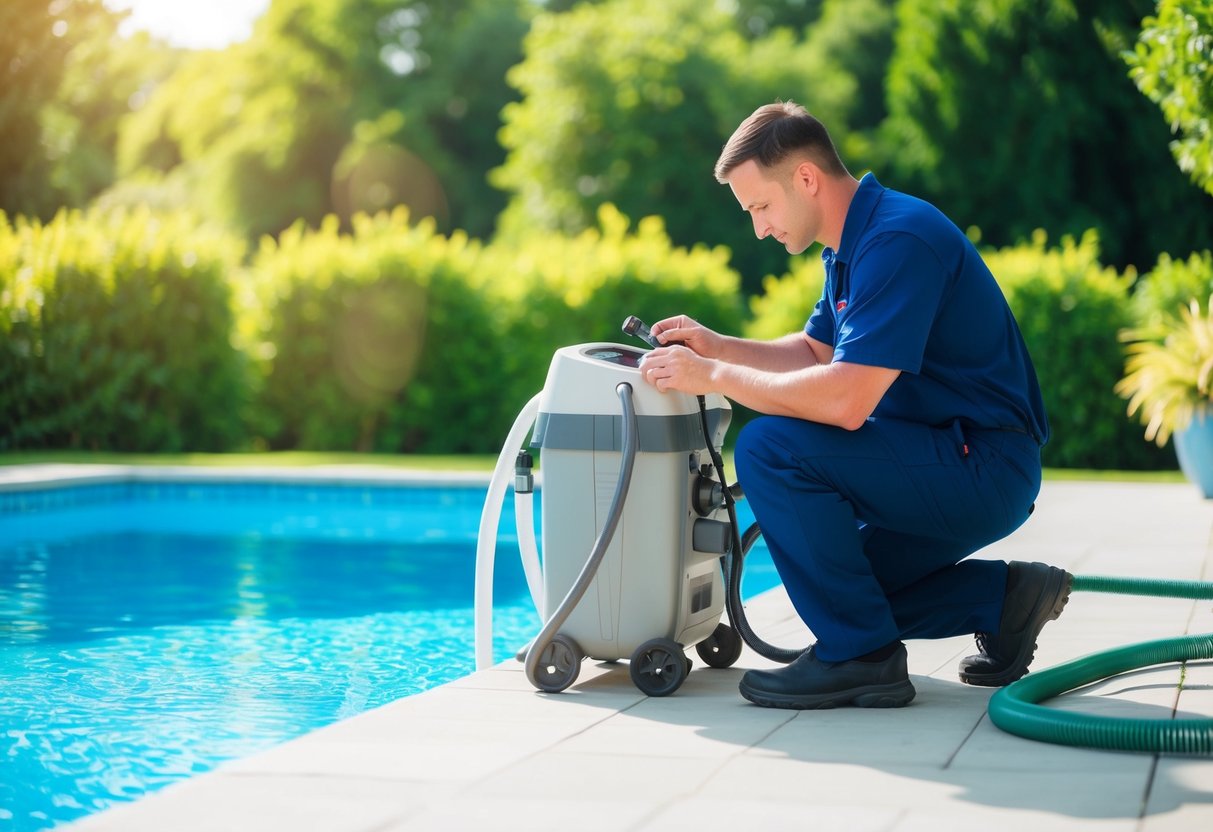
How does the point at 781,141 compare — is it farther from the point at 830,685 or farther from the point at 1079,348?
the point at 1079,348

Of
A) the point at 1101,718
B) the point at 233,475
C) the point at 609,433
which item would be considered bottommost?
the point at 233,475

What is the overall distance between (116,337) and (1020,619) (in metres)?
9.63

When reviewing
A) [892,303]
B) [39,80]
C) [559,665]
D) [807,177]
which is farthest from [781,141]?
[39,80]

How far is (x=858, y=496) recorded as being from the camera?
9.89 ft

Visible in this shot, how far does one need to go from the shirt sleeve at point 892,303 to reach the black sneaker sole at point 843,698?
706mm

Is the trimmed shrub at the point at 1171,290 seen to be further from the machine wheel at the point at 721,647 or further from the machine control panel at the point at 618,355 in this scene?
the machine control panel at the point at 618,355

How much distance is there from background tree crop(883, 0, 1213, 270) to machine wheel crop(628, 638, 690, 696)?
Answer: 16716 millimetres

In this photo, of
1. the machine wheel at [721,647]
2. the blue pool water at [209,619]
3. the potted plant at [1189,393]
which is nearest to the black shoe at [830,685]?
the machine wheel at [721,647]

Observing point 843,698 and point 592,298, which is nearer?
point 843,698

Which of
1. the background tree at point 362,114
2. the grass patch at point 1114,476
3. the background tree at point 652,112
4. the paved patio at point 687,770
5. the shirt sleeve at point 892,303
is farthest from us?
the background tree at point 362,114

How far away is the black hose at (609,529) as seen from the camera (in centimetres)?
309

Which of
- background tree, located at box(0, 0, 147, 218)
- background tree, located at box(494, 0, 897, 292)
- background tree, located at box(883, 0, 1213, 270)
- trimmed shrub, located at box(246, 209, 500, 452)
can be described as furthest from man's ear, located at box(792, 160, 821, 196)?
background tree, located at box(494, 0, 897, 292)

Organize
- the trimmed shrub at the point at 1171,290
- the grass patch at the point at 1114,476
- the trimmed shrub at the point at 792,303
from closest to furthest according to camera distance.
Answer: the grass patch at the point at 1114,476, the trimmed shrub at the point at 1171,290, the trimmed shrub at the point at 792,303

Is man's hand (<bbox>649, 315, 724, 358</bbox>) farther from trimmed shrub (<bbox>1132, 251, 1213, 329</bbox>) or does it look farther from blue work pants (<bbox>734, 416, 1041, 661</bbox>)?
trimmed shrub (<bbox>1132, 251, 1213, 329</bbox>)
